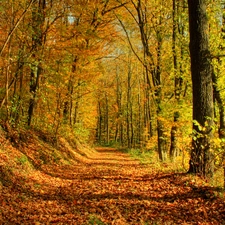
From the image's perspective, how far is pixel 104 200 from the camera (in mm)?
6250

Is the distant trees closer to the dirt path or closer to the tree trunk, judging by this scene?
the tree trunk

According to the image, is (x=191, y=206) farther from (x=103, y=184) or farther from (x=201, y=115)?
(x=103, y=184)

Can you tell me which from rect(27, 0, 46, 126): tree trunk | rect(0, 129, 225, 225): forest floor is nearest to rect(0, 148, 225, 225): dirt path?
rect(0, 129, 225, 225): forest floor

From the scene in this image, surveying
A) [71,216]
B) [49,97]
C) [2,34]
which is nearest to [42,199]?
[71,216]

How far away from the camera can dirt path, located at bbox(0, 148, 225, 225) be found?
5.01m

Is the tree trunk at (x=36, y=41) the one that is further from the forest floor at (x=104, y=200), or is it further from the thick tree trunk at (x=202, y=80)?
the thick tree trunk at (x=202, y=80)

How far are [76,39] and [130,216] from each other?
10611 millimetres

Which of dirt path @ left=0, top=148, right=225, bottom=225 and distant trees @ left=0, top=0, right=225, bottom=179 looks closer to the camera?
dirt path @ left=0, top=148, right=225, bottom=225

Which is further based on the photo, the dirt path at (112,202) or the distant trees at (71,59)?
the distant trees at (71,59)

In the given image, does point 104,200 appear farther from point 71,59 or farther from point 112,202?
point 71,59

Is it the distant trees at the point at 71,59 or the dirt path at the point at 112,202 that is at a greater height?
the distant trees at the point at 71,59

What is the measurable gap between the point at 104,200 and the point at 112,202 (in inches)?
11.4

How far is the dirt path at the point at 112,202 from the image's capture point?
16.4 ft

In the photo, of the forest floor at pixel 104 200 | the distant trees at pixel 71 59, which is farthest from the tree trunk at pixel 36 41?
the forest floor at pixel 104 200
